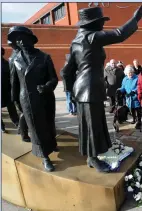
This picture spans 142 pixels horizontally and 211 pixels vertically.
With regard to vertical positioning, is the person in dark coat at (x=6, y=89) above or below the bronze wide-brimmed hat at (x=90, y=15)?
below

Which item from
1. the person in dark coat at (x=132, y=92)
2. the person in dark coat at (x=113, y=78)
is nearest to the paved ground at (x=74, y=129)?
the person in dark coat at (x=132, y=92)

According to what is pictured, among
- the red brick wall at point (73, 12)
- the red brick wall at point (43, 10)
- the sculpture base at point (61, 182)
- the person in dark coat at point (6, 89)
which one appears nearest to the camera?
the sculpture base at point (61, 182)

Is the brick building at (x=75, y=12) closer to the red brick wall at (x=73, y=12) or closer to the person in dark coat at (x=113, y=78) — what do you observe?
the red brick wall at (x=73, y=12)

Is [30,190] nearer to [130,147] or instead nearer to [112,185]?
[112,185]

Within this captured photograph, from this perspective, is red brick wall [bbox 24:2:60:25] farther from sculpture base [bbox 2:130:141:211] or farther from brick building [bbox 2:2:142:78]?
sculpture base [bbox 2:130:141:211]

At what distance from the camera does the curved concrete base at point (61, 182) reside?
3035 millimetres

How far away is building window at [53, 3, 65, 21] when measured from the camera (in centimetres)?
2914

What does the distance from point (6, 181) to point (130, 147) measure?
1784 millimetres

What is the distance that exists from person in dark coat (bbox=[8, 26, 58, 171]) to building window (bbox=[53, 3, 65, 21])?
88.9 ft

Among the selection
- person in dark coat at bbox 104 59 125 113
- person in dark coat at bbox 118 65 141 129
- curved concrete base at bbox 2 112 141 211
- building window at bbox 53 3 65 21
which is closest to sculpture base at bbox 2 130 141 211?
curved concrete base at bbox 2 112 141 211

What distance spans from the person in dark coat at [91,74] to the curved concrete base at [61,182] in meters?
0.24

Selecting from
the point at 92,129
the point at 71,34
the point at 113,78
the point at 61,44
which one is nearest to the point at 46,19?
the point at 71,34

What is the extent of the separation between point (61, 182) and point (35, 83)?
1186mm

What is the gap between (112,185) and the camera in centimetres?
295
